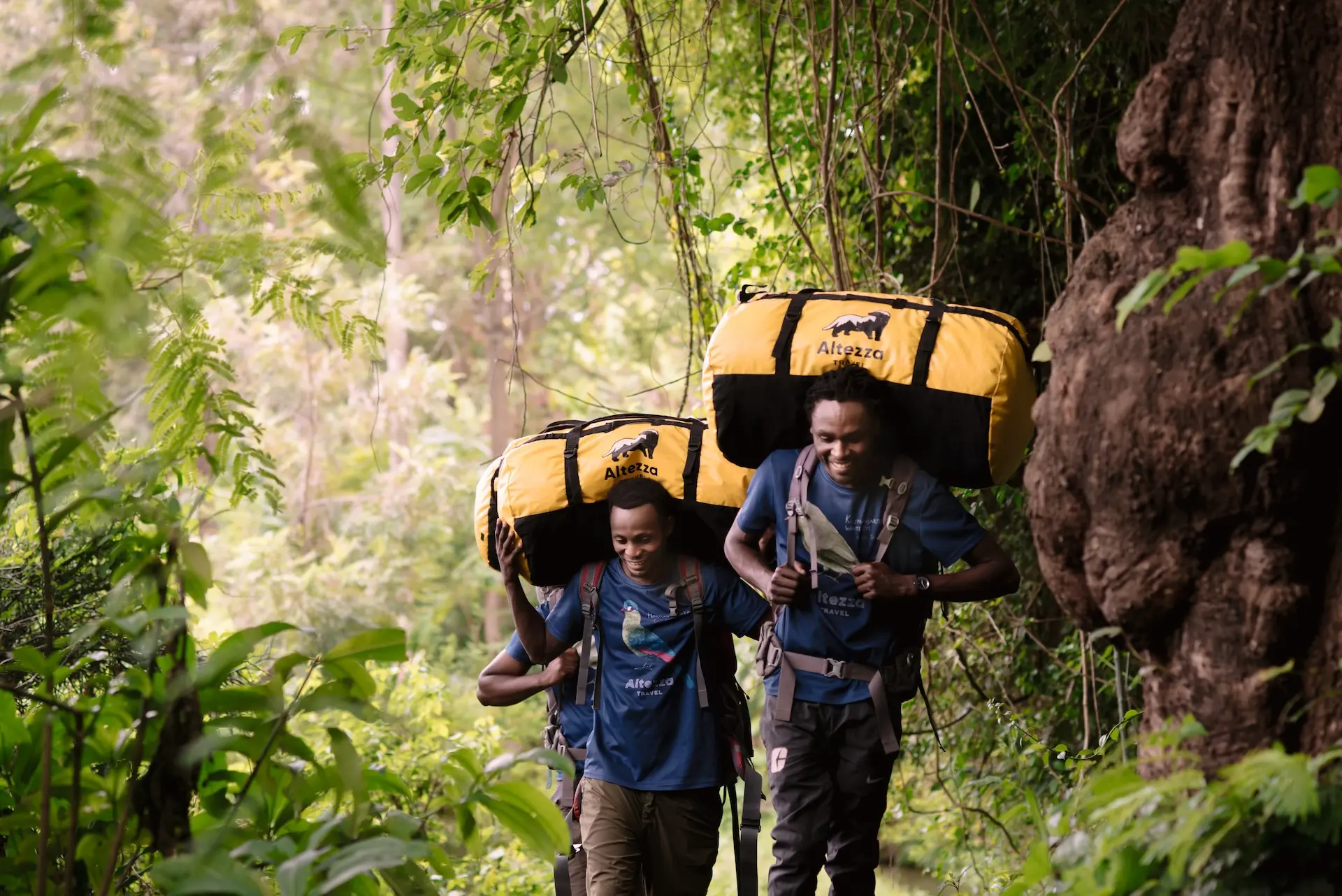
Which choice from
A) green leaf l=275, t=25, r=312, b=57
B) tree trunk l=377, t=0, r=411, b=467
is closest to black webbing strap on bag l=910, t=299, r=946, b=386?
green leaf l=275, t=25, r=312, b=57

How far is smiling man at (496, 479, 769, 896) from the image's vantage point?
4.05m

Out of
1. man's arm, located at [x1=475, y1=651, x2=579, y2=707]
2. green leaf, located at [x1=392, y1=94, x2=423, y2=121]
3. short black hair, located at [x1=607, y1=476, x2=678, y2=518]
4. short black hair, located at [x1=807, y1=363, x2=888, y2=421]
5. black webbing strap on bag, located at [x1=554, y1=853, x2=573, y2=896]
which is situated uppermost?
green leaf, located at [x1=392, y1=94, x2=423, y2=121]

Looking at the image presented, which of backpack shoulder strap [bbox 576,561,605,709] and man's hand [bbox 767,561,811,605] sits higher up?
man's hand [bbox 767,561,811,605]

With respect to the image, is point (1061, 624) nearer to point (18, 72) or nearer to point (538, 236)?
point (18, 72)

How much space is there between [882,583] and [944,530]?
253mm

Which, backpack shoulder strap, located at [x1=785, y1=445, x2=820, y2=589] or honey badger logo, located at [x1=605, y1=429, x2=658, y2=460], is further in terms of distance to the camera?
honey badger logo, located at [x1=605, y1=429, x2=658, y2=460]

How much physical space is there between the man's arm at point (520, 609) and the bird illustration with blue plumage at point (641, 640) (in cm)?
28

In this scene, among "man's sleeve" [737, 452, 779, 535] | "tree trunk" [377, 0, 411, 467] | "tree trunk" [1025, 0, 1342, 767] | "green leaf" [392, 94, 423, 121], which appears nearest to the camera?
"tree trunk" [1025, 0, 1342, 767]

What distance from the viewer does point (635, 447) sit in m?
4.19

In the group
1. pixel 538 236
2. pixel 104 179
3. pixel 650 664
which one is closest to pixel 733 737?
pixel 650 664

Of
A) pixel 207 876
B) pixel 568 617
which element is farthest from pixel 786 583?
pixel 207 876

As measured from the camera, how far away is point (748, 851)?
4.07 metres

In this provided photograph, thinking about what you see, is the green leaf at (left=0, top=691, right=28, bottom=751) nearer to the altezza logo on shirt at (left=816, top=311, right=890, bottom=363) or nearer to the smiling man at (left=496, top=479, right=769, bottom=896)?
the smiling man at (left=496, top=479, right=769, bottom=896)

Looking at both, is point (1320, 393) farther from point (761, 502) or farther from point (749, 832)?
point (749, 832)
